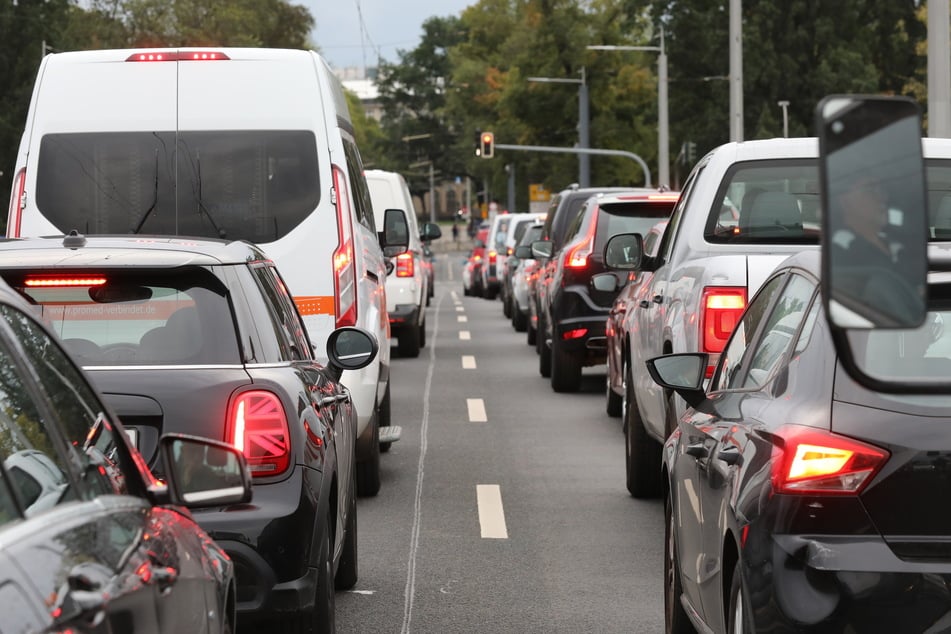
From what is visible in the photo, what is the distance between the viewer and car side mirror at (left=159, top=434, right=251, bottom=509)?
12.2 feet

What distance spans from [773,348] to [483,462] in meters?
6.97

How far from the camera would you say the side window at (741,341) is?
18.5 ft

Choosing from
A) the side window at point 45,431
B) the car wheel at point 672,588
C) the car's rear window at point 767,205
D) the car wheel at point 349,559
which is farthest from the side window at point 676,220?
the side window at point 45,431

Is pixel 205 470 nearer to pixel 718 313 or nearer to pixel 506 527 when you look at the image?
pixel 718 313

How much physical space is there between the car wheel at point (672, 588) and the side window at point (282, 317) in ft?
4.58

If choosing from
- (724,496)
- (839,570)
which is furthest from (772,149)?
(839,570)

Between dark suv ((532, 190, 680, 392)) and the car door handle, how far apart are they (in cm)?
903

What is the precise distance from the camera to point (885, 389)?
2783mm

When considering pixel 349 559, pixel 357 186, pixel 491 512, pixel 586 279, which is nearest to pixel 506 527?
pixel 491 512

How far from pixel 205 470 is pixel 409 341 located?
711 inches

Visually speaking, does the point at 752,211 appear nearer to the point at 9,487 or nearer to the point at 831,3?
the point at 9,487

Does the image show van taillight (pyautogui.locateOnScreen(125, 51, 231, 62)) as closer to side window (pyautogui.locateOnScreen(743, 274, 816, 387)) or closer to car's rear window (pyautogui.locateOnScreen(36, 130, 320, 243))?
car's rear window (pyautogui.locateOnScreen(36, 130, 320, 243))

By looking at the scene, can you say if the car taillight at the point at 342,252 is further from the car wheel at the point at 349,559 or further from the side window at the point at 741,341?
the side window at the point at 741,341

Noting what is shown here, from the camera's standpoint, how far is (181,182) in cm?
1025
